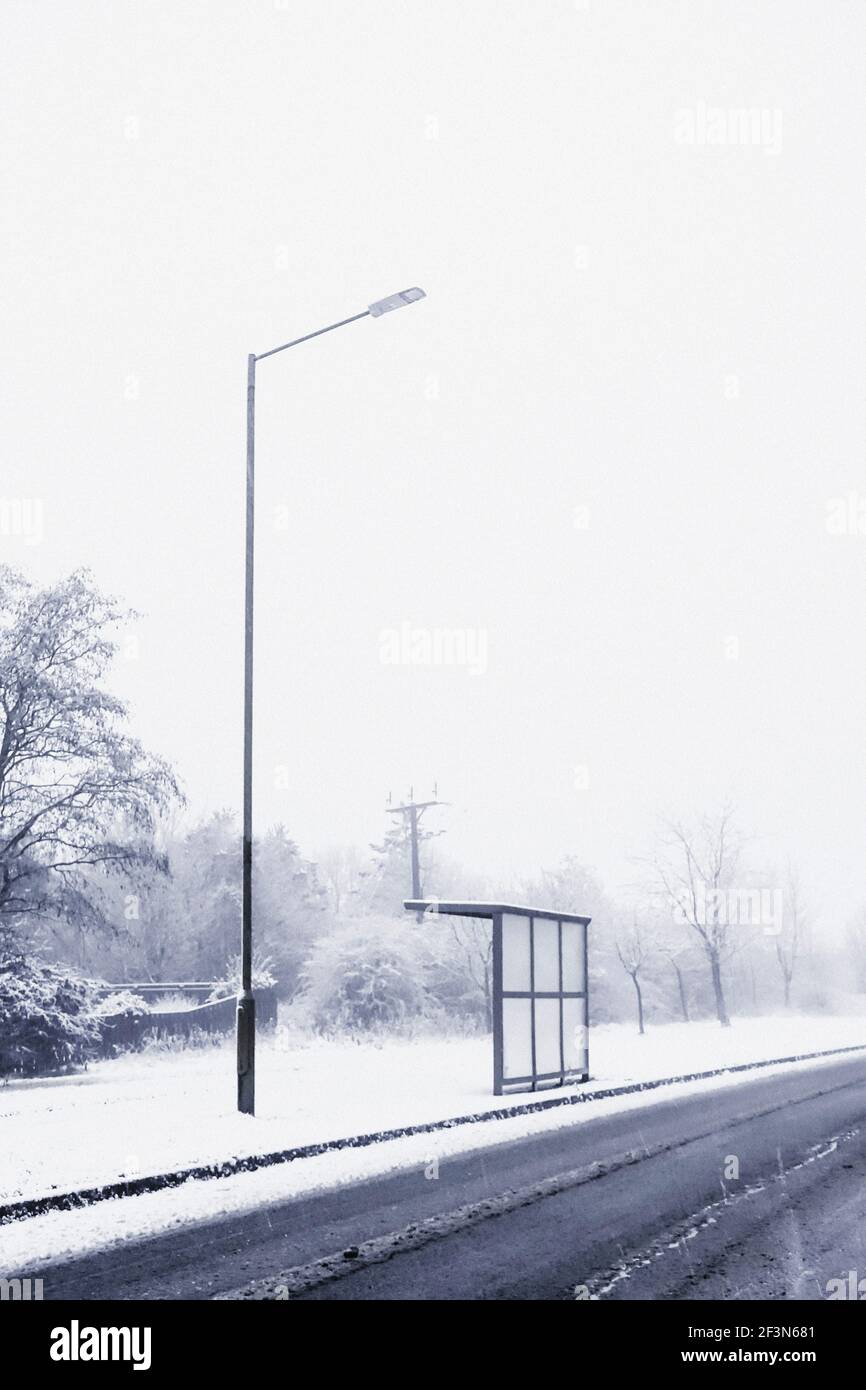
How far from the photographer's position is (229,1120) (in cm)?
1341

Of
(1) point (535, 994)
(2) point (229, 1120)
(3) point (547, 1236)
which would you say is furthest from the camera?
(1) point (535, 994)

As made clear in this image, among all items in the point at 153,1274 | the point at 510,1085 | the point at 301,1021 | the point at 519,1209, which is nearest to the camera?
the point at 153,1274

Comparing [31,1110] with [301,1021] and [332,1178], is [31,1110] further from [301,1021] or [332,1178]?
[301,1021]

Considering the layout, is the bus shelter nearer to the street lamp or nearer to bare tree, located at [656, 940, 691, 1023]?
the street lamp

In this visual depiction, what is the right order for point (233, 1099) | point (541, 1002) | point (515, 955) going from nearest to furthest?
point (233, 1099) < point (515, 955) < point (541, 1002)

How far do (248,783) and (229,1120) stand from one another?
13.2ft

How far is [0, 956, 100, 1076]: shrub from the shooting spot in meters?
22.4

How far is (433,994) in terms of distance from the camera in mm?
40500

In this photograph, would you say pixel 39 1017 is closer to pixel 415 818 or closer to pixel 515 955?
pixel 515 955

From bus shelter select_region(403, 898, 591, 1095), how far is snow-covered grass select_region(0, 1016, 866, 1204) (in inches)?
25.5

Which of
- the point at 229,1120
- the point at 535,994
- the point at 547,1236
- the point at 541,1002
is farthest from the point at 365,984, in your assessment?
the point at 547,1236

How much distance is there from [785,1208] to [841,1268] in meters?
2.17

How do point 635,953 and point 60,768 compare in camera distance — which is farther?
point 635,953
